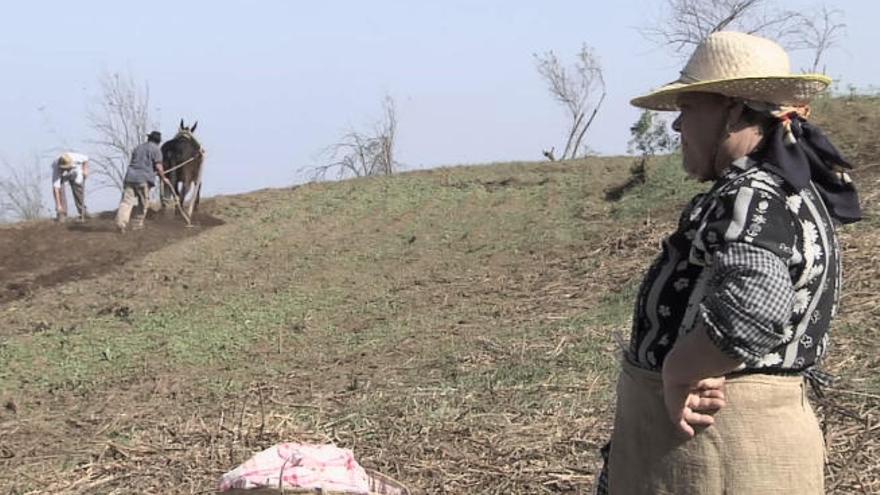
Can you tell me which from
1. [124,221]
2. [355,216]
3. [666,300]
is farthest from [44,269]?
[666,300]

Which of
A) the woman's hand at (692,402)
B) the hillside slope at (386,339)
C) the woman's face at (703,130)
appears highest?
the woman's face at (703,130)

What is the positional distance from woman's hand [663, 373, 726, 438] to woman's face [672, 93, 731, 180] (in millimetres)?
428

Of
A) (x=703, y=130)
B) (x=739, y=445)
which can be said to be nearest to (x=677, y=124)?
(x=703, y=130)

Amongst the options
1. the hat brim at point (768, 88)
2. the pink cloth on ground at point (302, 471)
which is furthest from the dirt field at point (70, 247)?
the hat brim at point (768, 88)

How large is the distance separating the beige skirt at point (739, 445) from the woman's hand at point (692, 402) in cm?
3

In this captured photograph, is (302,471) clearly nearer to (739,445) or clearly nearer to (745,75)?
(739,445)

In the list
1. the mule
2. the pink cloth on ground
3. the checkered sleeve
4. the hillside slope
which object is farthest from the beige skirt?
the mule

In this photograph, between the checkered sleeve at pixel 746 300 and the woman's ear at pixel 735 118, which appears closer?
the checkered sleeve at pixel 746 300

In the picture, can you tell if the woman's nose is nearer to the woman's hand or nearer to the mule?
the woman's hand

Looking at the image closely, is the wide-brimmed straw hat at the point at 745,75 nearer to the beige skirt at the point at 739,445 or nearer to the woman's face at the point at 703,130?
the woman's face at the point at 703,130

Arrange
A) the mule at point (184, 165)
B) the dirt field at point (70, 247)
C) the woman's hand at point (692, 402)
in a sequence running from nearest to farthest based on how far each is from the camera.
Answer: the woman's hand at point (692, 402), the dirt field at point (70, 247), the mule at point (184, 165)

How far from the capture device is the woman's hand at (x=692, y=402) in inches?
75.9

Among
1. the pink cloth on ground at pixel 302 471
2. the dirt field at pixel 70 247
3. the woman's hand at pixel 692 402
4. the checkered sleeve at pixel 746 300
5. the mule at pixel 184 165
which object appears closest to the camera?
the checkered sleeve at pixel 746 300

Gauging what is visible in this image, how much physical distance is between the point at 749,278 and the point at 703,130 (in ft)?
1.29
